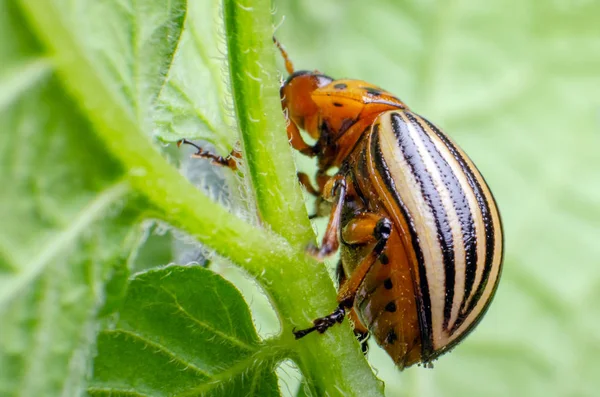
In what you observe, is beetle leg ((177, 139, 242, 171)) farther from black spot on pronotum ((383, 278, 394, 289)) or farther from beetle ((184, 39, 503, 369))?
black spot on pronotum ((383, 278, 394, 289))

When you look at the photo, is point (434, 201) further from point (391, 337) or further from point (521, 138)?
point (521, 138)

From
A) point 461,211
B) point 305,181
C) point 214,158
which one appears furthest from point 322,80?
point 461,211

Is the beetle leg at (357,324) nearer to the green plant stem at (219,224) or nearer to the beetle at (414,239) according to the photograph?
the beetle at (414,239)

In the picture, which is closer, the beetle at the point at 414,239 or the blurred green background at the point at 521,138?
the beetle at the point at 414,239

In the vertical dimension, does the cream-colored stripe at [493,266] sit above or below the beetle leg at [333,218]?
below

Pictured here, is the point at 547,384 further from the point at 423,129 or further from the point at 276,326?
the point at 423,129

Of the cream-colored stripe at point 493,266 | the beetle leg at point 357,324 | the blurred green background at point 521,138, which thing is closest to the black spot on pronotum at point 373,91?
the cream-colored stripe at point 493,266

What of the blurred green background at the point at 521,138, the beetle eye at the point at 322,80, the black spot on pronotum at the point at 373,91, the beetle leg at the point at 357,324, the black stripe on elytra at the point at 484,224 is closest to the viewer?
the black stripe on elytra at the point at 484,224

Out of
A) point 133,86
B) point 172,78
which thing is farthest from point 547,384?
point 133,86
